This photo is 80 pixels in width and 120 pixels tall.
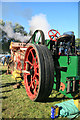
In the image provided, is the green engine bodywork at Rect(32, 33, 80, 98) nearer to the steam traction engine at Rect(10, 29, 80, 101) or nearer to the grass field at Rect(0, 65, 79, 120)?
the steam traction engine at Rect(10, 29, 80, 101)

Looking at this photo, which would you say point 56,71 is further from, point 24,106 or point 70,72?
point 24,106

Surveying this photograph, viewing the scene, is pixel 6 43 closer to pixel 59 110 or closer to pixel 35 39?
pixel 35 39

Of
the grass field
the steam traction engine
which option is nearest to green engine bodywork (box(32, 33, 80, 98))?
the steam traction engine

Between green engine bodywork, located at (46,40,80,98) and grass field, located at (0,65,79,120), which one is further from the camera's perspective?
green engine bodywork, located at (46,40,80,98)

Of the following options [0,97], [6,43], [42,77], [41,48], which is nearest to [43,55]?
[41,48]

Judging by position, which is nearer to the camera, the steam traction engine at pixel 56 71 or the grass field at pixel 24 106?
the grass field at pixel 24 106

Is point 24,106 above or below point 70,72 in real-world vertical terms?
below

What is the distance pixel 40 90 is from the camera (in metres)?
2.52

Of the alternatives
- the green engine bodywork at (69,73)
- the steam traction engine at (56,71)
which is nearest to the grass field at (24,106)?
the steam traction engine at (56,71)

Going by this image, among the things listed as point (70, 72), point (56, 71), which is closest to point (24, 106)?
point (56, 71)

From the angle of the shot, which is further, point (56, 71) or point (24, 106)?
point (56, 71)

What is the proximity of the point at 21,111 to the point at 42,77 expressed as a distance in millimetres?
895

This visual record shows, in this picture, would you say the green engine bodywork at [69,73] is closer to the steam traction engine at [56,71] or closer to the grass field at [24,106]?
the steam traction engine at [56,71]

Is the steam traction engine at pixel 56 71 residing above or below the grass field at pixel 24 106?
above
